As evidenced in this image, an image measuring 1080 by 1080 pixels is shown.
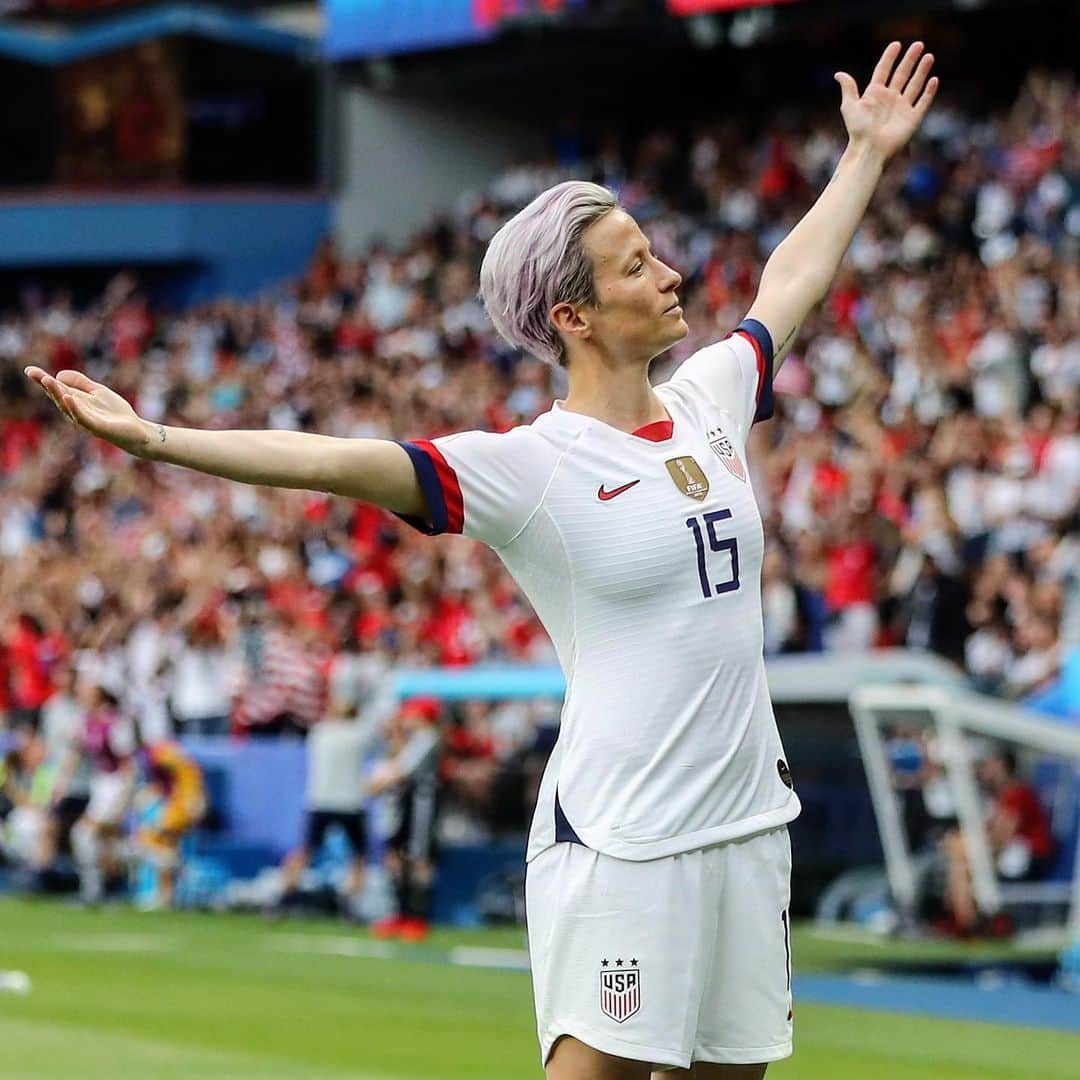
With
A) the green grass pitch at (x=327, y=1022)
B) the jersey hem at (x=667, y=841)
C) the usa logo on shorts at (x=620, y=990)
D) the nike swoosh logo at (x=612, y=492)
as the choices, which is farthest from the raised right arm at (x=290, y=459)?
the green grass pitch at (x=327, y=1022)

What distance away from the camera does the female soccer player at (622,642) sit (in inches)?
165

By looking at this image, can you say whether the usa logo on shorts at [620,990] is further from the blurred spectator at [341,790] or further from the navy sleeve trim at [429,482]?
the blurred spectator at [341,790]

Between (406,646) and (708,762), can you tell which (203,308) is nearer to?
(406,646)

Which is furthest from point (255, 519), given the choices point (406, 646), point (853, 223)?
point (853, 223)

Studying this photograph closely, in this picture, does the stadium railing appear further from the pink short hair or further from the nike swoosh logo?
the nike swoosh logo

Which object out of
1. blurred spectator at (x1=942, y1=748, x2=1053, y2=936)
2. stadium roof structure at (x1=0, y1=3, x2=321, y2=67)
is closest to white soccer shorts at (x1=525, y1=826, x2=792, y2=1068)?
blurred spectator at (x1=942, y1=748, x2=1053, y2=936)

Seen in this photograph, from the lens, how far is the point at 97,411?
4172 mm

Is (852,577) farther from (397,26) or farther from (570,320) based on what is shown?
(397,26)

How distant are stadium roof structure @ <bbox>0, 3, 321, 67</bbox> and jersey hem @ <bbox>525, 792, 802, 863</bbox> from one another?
109 feet

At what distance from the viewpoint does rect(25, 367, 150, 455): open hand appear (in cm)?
415

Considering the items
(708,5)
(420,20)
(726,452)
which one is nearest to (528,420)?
(708,5)

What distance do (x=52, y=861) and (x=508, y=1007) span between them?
8.88 meters

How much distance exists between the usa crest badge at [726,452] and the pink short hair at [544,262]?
12.6 inches

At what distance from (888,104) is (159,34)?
33461 mm
